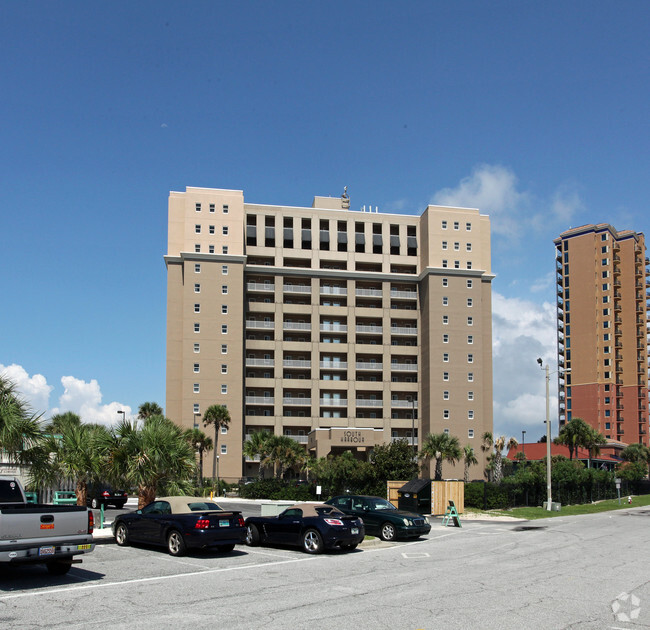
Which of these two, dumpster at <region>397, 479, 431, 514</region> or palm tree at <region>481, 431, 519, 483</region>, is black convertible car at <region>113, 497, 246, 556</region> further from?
palm tree at <region>481, 431, 519, 483</region>

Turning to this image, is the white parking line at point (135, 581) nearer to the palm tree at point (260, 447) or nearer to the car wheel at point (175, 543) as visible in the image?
the car wheel at point (175, 543)

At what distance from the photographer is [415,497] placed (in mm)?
36281

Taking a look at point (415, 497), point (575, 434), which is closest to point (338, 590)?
point (415, 497)

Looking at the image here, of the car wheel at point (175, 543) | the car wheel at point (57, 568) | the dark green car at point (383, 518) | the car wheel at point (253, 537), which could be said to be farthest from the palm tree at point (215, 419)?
the car wheel at point (57, 568)

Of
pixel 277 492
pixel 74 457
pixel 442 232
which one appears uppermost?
pixel 442 232

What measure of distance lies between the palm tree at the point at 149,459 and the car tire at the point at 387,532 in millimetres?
6943

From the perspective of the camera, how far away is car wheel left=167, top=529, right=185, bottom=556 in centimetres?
1797

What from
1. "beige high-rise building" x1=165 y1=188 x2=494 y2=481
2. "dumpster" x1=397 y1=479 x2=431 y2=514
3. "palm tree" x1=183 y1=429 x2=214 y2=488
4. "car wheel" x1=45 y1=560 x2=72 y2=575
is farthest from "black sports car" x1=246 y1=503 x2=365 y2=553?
"beige high-rise building" x1=165 y1=188 x2=494 y2=481

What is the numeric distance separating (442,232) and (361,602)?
77703mm

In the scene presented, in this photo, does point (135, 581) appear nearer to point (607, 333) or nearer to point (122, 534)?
point (122, 534)

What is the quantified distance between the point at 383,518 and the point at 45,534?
13544 millimetres

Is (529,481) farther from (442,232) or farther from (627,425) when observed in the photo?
(627,425)

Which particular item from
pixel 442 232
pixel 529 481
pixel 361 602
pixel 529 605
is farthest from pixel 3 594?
pixel 442 232

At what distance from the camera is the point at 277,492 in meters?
55.9
